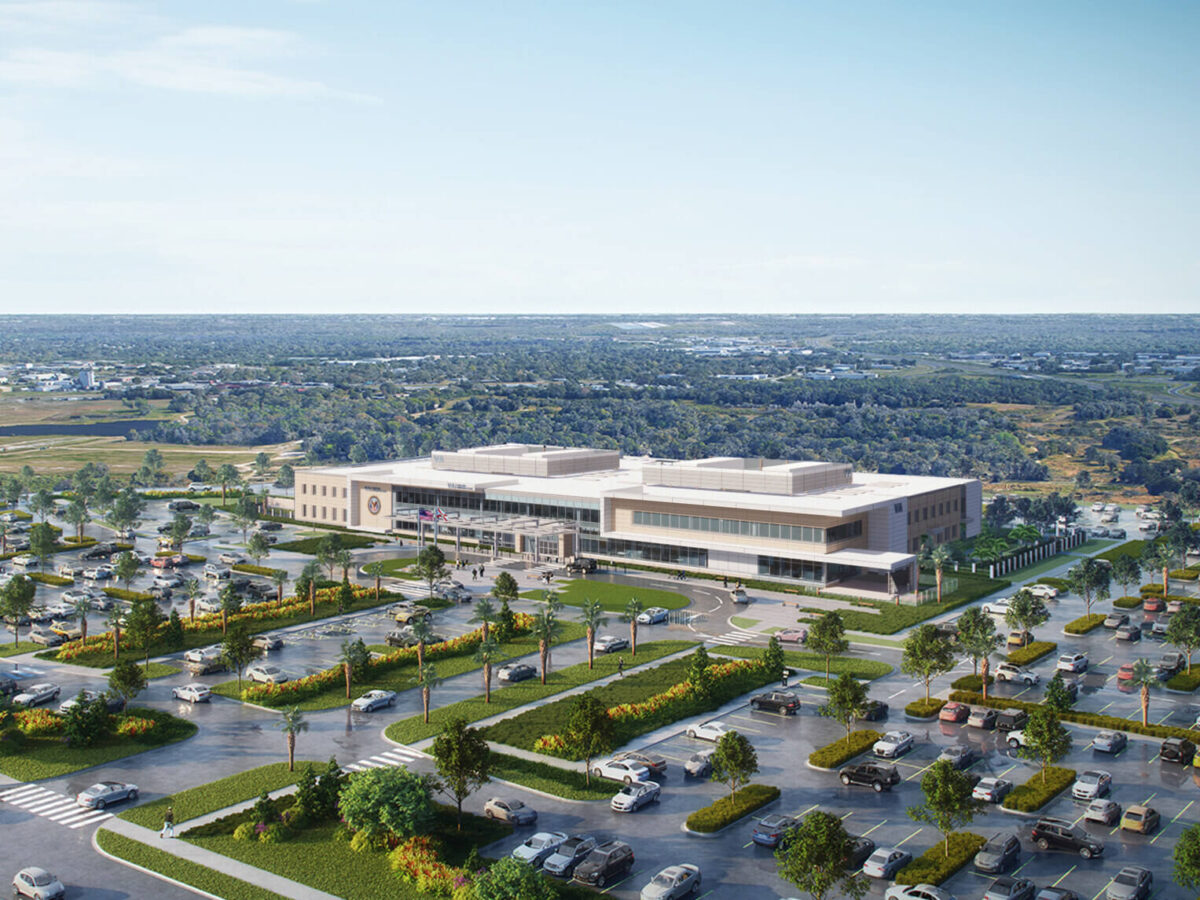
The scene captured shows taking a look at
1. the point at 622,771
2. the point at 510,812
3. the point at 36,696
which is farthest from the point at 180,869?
the point at 36,696

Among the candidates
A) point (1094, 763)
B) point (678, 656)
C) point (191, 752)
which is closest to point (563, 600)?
point (678, 656)

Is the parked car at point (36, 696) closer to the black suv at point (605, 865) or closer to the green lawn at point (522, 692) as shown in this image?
the green lawn at point (522, 692)

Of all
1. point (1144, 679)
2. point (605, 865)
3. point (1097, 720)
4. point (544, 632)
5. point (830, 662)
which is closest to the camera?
point (605, 865)

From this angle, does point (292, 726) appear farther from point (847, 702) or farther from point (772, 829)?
point (847, 702)

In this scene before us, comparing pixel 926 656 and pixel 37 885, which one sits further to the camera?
pixel 926 656

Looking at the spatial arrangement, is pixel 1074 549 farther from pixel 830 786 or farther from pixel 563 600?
pixel 830 786

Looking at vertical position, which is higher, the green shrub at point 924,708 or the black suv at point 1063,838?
the black suv at point 1063,838

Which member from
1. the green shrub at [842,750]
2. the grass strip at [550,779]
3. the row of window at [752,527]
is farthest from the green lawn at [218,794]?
the row of window at [752,527]
